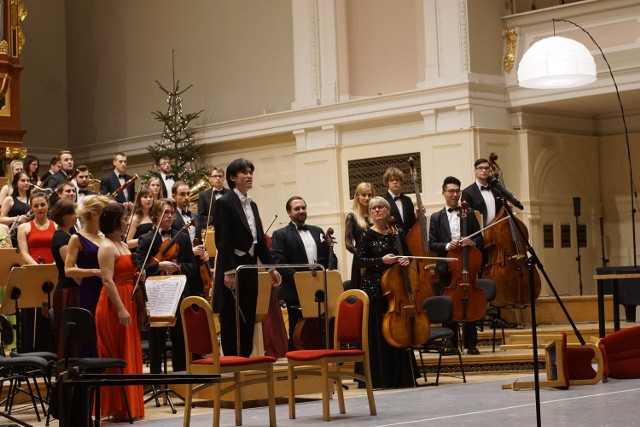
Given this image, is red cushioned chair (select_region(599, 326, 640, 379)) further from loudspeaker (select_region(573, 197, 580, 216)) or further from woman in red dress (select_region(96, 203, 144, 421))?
loudspeaker (select_region(573, 197, 580, 216))

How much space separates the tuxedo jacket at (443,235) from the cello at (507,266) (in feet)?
0.60

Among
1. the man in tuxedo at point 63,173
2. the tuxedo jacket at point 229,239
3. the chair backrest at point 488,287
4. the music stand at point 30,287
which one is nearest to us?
the tuxedo jacket at point 229,239

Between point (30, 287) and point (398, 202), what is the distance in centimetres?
332

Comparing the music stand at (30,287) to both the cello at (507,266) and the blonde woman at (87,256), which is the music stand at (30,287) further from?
the cello at (507,266)

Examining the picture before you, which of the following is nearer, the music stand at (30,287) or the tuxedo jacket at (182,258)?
the music stand at (30,287)

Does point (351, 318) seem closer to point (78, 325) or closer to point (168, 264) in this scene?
point (168, 264)

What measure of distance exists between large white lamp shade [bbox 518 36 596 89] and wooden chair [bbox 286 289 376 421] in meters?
3.74

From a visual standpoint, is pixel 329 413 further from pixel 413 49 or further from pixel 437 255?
pixel 413 49

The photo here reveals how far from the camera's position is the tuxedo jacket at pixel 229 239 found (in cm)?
713

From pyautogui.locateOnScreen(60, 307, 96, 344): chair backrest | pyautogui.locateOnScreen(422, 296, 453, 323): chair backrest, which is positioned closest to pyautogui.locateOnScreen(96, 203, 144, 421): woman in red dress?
A: pyautogui.locateOnScreen(60, 307, 96, 344): chair backrest

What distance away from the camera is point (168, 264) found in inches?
304

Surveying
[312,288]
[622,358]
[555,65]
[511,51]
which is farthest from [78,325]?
[511,51]

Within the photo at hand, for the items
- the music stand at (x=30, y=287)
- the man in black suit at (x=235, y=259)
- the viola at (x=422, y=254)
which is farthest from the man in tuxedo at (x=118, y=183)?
the man in black suit at (x=235, y=259)

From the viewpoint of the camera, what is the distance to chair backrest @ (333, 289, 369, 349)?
6.82m
